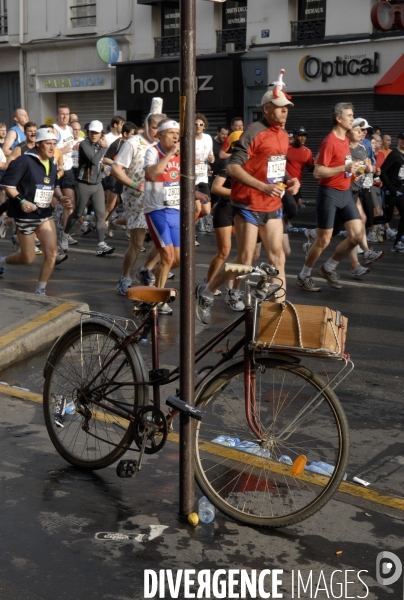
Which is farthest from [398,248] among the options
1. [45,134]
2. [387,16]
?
[387,16]

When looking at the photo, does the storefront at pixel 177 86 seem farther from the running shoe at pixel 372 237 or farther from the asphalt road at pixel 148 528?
the asphalt road at pixel 148 528

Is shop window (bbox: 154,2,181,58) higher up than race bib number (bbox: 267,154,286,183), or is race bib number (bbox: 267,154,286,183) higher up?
shop window (bbox: 154,2,181,58)

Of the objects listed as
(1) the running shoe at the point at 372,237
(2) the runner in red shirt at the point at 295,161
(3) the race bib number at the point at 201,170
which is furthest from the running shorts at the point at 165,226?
(1) the running shoe at the point at 372,237

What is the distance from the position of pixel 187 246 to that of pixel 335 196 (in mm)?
6385

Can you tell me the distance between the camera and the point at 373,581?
3637mm

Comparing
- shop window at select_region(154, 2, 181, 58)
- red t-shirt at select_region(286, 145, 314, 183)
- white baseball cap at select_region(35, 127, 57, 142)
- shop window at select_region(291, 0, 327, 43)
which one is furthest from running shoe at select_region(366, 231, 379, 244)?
shop window at select_region(154, 2, 181, 58)

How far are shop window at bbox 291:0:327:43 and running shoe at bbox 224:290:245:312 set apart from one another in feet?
52.3

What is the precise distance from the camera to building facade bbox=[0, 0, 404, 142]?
22.8 meters

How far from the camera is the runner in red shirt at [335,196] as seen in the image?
1002 cm

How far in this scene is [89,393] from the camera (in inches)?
187

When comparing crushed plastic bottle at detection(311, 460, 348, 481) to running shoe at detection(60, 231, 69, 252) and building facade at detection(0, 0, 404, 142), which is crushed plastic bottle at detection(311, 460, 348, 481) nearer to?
running shoe at detection(60, 231, 69, 252)

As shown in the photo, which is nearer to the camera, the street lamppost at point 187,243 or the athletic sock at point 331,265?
the street lamppost at point 187,243

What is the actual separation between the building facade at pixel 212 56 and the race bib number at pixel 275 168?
12.5 metres

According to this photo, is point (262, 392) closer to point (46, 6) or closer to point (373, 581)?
point (373, 581)
